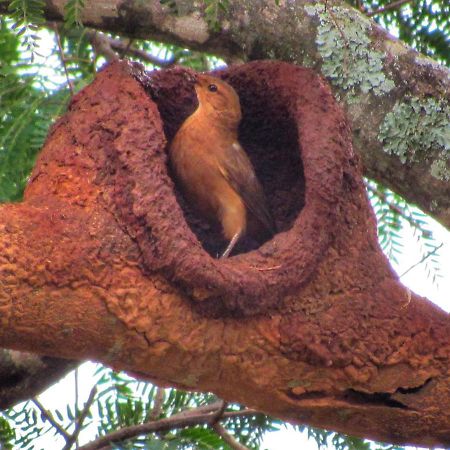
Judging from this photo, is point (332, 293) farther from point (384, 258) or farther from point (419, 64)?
point (419, 64)

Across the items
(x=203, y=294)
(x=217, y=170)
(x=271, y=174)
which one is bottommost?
(x=203, y=294)

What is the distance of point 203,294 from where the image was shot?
12.6ft

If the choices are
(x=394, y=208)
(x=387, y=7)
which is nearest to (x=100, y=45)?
(x=387, y=7)

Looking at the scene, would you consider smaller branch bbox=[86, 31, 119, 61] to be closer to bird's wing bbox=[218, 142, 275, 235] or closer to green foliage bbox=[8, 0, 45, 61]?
bird's wing bbox=[218, 142, 275, 235]

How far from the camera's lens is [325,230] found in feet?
14.1

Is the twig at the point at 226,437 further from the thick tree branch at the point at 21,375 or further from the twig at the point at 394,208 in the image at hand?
the twig at the point at 394,208

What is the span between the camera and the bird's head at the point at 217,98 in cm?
518

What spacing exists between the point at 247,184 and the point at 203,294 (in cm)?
148

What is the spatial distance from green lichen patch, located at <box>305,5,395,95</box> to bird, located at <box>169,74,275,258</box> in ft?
1.75

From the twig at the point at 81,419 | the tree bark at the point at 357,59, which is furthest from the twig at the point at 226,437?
the tree bark at the point at 357,59

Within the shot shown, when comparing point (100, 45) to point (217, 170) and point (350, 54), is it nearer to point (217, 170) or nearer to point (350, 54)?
point (217, 170)

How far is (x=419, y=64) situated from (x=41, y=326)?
2408 mm

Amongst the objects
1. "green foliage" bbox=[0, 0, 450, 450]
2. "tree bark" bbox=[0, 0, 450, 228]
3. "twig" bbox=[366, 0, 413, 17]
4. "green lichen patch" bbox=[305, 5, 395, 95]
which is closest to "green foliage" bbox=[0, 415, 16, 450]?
"green foliage" bbox=[0, 0, 450, 450]

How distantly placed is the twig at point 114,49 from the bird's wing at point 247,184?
0.97 m
